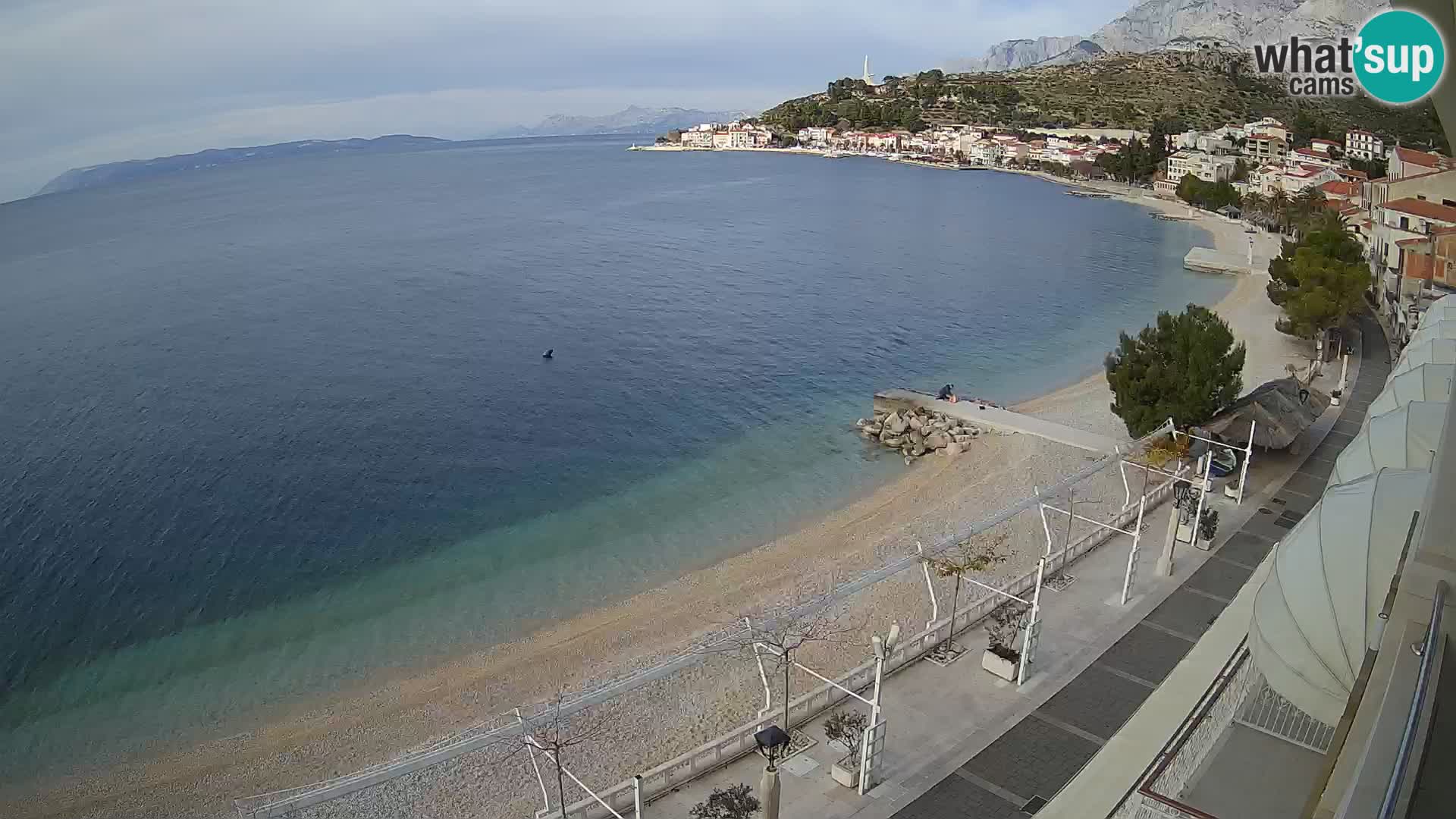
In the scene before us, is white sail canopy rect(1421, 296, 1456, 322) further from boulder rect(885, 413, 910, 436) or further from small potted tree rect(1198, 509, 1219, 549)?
boulder rect(885, 413, 910, 436)

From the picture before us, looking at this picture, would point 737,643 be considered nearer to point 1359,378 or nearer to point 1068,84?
point 1359,378

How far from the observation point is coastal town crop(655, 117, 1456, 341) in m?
40.2

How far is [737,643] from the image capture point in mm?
14156

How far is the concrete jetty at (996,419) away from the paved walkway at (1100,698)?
701cm

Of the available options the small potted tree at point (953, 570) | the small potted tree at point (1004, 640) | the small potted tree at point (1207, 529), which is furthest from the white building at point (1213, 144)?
the small potted tree at point (1004, 640)

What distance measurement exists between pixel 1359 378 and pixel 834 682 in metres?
29.4

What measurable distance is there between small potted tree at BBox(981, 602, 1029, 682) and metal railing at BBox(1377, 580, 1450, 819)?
8.39 meters

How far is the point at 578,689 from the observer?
18562 millimetres

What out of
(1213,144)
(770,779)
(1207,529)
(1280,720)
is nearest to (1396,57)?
(1207,529)

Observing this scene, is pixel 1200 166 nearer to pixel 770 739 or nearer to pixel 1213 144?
pixel 1213 144

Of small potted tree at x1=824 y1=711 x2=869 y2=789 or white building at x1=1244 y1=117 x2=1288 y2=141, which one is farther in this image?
white building at x1=1244 y1=117 x2=1288 y2=141

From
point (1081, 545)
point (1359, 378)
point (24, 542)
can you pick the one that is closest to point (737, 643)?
point (1081, 545)

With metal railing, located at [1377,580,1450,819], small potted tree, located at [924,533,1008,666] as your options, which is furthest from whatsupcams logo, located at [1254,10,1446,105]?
small potted tree, located at [924,533,1008,666]

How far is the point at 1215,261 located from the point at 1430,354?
5127 centimetres
